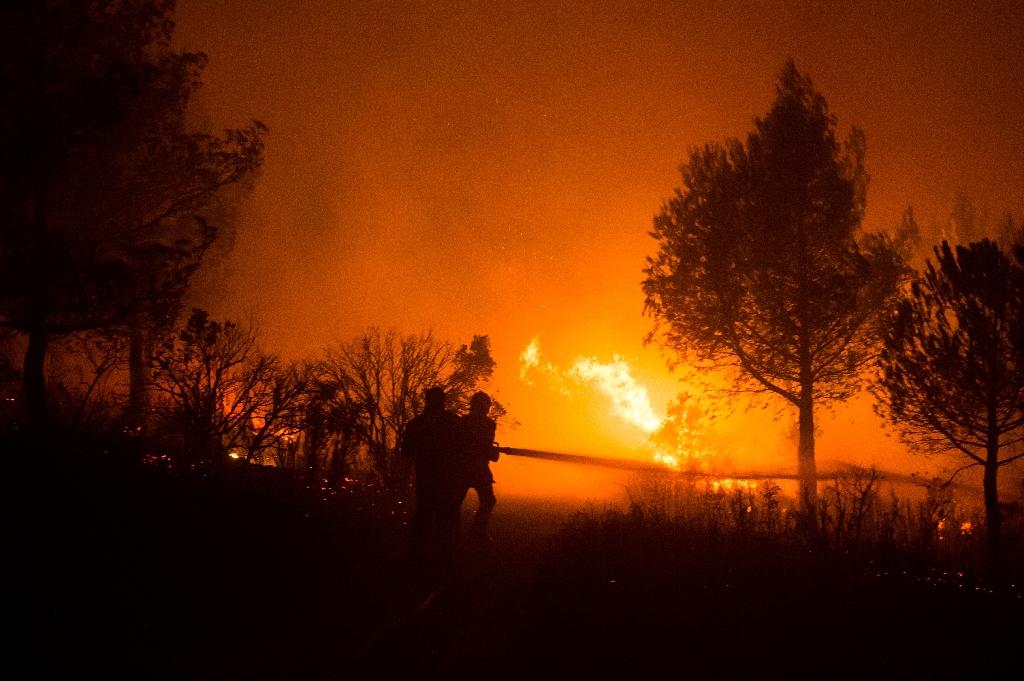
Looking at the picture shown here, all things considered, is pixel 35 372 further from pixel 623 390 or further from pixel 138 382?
pixel 623 390

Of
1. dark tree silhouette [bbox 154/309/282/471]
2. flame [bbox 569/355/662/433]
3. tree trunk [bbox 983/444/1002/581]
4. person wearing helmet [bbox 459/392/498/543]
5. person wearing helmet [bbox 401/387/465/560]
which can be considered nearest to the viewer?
person wearing helmet [bbox 401/387/465/560]

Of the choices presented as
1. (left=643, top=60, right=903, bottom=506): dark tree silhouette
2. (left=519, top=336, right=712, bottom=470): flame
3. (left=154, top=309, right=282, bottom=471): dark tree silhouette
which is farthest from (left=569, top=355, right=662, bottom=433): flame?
(left=154, top=309, right=282, bottom=471): dark tree silhouette

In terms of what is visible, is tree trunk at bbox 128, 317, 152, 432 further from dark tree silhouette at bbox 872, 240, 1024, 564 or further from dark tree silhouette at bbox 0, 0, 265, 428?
dark tree silhouette at bbox 872, 240, 1024, 564

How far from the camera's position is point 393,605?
7051 mm

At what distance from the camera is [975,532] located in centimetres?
1296

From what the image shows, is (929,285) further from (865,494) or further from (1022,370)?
(865,494)

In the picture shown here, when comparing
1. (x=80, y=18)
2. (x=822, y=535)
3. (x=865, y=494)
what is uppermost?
(x=80, y=18)

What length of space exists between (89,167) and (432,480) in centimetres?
936

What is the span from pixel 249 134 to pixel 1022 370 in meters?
15.1

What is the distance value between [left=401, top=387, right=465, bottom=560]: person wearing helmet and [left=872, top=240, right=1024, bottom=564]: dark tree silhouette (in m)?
9.35

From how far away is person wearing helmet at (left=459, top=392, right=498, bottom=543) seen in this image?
9320 mm

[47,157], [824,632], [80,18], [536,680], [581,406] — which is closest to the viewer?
[536,680]

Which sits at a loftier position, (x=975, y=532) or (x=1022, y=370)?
(x=1022, y=370)

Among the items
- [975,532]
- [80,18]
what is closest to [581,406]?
[975,532]
